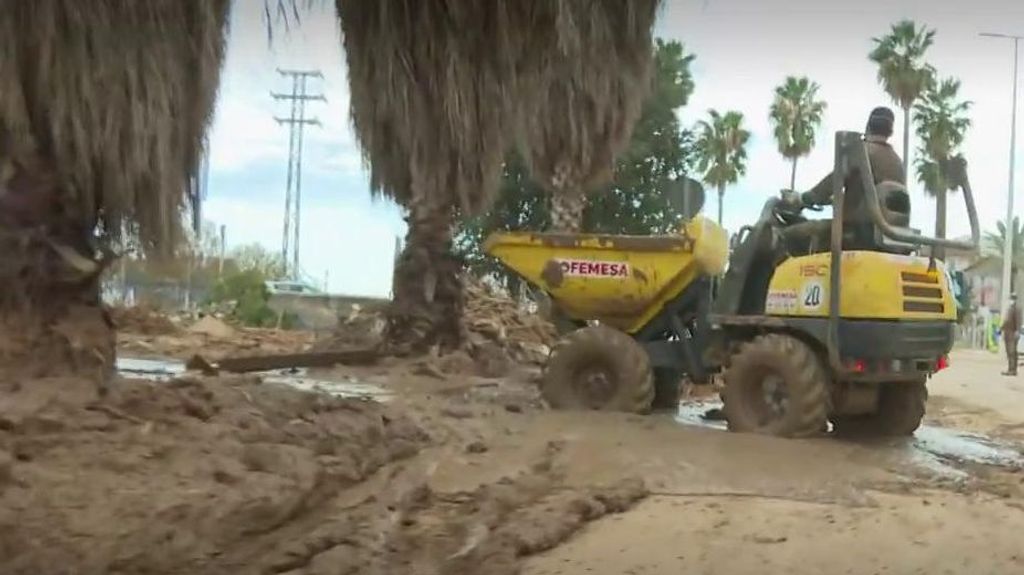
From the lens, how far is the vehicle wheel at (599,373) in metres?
9.27

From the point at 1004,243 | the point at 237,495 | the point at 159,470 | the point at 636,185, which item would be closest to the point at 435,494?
the point at 237,495

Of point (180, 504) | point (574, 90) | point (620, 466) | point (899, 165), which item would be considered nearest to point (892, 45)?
point (899, 165)

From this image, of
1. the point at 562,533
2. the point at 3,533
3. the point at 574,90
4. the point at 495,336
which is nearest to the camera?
the point at 3,533

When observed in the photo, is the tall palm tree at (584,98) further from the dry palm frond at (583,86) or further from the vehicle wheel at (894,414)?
the vehicle wheel at (894,414)

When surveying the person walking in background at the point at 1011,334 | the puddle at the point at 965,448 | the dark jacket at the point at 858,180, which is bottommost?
the puddle at the point at 965,448

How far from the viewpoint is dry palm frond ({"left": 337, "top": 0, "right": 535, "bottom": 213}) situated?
8102 millimetres

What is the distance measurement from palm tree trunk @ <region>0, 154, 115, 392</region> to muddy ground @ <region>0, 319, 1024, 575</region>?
1.04ft

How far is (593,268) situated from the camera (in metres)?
9.66

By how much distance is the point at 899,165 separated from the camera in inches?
339

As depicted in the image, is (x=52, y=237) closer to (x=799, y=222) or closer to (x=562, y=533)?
(x=562, y=533)

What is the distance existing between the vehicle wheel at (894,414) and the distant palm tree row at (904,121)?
143 centimetres

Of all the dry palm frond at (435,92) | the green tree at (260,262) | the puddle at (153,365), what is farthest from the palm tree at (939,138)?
the green tree at (260,262)

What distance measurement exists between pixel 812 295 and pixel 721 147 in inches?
628

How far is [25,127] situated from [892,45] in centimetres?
501
